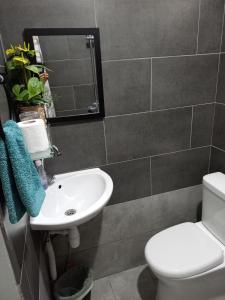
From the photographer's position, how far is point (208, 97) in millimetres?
1655

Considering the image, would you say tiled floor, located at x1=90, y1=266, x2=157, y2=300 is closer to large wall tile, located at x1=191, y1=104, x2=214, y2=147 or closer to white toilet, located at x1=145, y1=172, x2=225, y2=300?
white toilet, located at x1=145, y1=172, x2=225, y2=300

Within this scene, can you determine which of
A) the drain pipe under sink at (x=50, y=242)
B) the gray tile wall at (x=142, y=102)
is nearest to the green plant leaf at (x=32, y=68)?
the gray tile wall at (x=142, y=102)

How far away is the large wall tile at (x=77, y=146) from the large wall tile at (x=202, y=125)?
72cm

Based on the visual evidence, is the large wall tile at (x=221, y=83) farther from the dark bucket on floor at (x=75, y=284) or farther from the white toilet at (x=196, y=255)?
the dark bucket on floor at (x=75, y=284)

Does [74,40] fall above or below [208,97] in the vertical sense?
above

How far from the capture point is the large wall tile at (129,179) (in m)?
1.62

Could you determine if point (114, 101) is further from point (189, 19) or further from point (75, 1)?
point (189, 19)

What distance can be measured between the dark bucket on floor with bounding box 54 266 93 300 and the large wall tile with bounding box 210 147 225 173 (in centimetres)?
125

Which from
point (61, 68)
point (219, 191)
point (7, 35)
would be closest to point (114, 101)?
point (61, 68)

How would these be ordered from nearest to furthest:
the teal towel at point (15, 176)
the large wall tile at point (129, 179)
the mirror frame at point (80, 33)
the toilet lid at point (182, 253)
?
the teal towel at point (15, 176) → the mirror frame at point (80, 33) → the toilet lid at point (182, 253) → the large wall tile at point (129, 179)

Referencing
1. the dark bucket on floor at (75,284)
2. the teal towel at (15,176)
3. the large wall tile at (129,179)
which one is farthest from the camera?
the large wall tile at (129,179)

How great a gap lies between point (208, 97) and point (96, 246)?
55.4 inches

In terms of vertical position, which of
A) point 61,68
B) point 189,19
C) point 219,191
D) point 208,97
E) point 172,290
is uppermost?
point 189,19

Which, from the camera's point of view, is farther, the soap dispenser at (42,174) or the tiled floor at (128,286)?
the tiled floor at (128,286)
